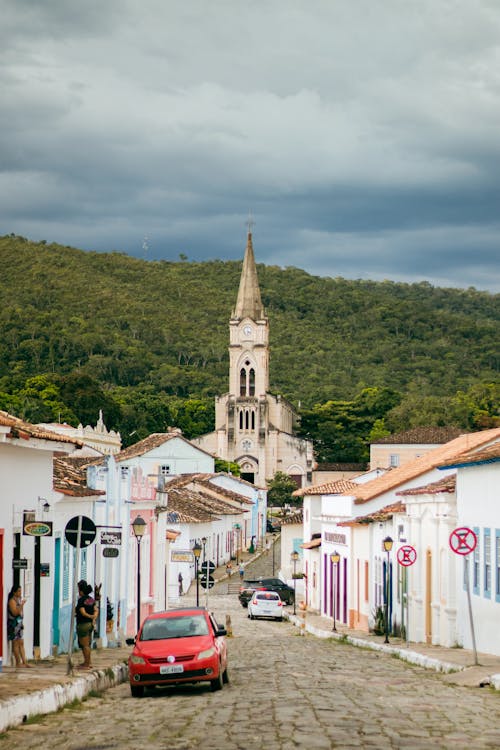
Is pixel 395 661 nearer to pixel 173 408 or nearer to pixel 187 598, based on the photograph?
pixel 187 598

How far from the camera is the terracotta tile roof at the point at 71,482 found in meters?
24.7

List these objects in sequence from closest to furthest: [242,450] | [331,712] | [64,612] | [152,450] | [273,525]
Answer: [331,712] → [64,612] → [152,450] → [273,525] → [242,450]

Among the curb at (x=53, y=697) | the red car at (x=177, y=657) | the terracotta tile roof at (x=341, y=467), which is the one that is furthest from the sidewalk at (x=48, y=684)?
the terracotta tile roof at (x=341, y=467)

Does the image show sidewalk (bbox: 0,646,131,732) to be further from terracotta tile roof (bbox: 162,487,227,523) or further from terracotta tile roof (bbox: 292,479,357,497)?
terracotta tile roof (bbox: 162,487,227,523)

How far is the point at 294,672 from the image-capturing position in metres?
20.3

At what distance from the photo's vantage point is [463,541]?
2062cm

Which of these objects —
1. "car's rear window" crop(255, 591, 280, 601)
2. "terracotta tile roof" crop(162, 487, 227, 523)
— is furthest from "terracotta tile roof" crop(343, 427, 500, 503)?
"terracotta tile roof" crop(162, 487, 227, 523)

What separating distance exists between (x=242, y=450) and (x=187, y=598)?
89.3 metres

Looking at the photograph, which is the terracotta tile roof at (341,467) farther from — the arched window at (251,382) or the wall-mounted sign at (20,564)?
the wall-mounted sign at (20,564)

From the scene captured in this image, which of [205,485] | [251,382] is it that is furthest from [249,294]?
[205,485]

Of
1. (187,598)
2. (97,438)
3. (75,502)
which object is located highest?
(97,438)

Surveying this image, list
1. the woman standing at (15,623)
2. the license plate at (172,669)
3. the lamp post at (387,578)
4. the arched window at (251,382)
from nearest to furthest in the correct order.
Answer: the license plate at (172,669) < the woman standing at (15,623) < the lamp post at (387,578) < the arched window at (251,382)

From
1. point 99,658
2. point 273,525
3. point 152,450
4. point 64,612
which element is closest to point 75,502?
point 64,612

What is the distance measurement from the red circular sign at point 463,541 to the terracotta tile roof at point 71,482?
751 cm
